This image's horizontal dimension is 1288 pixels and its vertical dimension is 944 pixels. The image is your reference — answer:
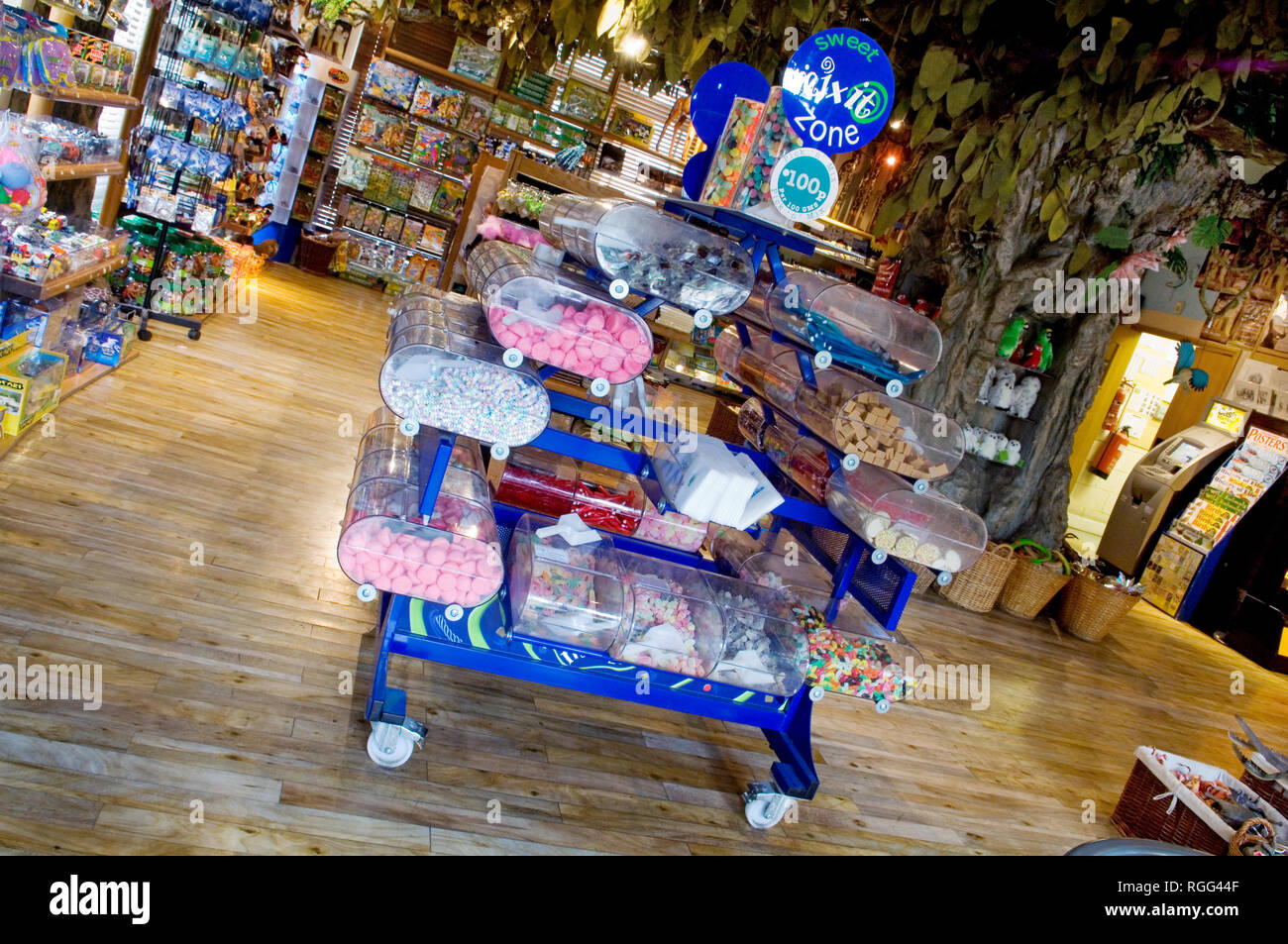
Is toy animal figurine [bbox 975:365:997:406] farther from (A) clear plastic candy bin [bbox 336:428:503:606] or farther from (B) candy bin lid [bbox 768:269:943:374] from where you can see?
(A) clear plastic candy bin [bbox 336:428:503:606]

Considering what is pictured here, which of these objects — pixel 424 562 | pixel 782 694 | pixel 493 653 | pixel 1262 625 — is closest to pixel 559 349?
pixel 424 562

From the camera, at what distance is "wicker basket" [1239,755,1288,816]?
3.57 meters

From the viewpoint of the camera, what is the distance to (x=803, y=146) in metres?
2.79

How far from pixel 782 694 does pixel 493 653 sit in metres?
0.94

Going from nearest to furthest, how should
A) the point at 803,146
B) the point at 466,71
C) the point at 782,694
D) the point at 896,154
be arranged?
1. the point at 803,146
2. the point at 782,694
3. the point at 896,154
4. the point at 466,71

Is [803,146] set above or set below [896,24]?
below

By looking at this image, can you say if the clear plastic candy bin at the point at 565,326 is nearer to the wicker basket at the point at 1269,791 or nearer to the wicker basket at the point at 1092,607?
the wicker basket at the point at 1269,791

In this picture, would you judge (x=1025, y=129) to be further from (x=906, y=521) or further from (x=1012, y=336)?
(x=906, y=521)

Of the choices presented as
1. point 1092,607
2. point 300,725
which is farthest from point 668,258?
point 1092,607

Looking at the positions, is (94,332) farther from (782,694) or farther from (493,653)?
(782,694)

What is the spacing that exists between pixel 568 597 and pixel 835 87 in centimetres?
169

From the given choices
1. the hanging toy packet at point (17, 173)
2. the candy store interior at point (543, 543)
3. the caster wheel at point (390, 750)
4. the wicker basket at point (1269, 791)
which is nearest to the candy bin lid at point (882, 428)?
the candy store interior at point (543, 543)

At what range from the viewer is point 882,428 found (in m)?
3.01
